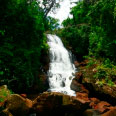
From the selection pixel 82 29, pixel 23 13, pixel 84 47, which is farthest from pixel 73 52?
pixel 23 13

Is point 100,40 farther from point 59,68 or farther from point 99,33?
point 59,68

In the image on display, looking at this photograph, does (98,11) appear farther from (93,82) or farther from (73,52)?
(73,52)

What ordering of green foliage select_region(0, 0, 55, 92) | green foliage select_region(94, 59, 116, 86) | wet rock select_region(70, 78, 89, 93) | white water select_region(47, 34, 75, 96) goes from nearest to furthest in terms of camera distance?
1. green foliage select_region(0, 0, 55, 92)
2. green foliage select_region(94, 59, 116, 86)
3. wet rock select_region(70, 78, 89, 93)
4. white water select_region(47, 34, 75, 96)

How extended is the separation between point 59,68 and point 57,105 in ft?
28.8

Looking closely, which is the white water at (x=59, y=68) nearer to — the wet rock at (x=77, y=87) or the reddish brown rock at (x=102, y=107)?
the wet rock at (x=77, y=87)

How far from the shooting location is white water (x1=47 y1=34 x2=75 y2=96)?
1250cm

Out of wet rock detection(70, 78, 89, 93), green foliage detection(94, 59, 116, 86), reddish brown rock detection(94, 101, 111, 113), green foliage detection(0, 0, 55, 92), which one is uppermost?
green foliage detection(0, 0, 55, 92)

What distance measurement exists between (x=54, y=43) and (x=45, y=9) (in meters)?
8.05

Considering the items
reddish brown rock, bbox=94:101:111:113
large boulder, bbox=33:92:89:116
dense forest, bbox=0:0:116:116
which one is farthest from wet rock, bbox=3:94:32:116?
reddish brown rock, bbox=94:101:111:113

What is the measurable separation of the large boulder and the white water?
446 centimetres

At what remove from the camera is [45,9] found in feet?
80.4

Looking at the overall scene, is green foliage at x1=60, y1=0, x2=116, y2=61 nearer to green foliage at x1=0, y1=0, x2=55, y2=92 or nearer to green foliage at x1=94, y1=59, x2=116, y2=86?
green foliage at x1=94, y1=59, x2=116, y2=86

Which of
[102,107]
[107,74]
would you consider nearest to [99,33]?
[107,74]

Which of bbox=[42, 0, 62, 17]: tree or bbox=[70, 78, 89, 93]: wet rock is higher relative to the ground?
bbox=[42, 0, 62, 17]: tree
